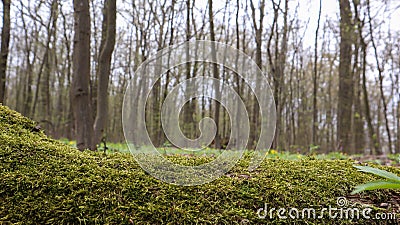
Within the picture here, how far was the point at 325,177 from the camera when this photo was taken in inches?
87.0

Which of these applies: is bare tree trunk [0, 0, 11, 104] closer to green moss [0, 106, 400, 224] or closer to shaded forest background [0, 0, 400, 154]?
shaded forest background [0, 0, 400, 154]

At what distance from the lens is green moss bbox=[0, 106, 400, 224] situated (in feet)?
5.62

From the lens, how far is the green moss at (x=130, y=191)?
171 centimetres

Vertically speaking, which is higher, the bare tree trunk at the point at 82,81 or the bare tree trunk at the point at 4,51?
the bare tree trunk at the point at 4,51

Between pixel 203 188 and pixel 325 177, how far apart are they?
0.91 meters

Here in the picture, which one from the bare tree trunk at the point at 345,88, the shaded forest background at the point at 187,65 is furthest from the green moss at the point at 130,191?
the bare tree trunk at the point at 345,88

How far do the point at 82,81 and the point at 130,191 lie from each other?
346cm

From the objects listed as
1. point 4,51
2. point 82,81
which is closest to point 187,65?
point 82,81

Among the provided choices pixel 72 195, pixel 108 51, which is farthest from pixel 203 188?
pixel 108 51

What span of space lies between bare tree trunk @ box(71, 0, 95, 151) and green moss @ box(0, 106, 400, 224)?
8.35 ft

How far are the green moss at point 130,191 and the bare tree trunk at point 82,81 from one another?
2545 millimetres

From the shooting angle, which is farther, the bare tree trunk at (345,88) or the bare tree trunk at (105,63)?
the bare tree trunk at (345,88)

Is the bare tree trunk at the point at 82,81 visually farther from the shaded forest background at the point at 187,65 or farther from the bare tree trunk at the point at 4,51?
the bare tree trunk at the point at 4,51

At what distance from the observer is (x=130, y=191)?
187 centimetres
